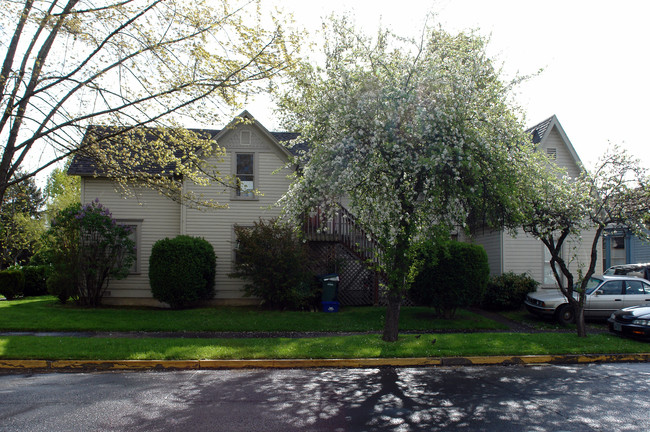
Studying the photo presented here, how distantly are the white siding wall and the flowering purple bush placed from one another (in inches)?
51.7

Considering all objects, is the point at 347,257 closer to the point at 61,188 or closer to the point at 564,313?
the point at 564,313

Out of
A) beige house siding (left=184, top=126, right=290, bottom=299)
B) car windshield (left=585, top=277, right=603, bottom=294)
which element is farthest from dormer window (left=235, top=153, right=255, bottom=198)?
car windshield (left=585, top=277, right=603, bottom=294)

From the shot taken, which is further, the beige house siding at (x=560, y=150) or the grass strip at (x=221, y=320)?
the beige house siding at (x=560, y=150)

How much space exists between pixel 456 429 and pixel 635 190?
834 cm

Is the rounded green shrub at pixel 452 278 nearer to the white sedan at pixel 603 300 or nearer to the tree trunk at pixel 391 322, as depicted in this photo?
the white sedan at pixel 603 300

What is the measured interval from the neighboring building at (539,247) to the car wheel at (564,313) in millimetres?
3504

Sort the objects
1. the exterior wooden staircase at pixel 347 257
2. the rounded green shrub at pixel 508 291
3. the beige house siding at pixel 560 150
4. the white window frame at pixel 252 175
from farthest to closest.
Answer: the beige house siding at pixel 560 150 < the white window frame at pixel 252 175 < the exterior wooden staircase at pixel 347 257 < the rounded green shrub at pixel 508 291

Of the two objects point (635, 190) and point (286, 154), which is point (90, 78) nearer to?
→ point (286, 154)

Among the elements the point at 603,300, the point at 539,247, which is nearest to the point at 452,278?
the point at 603,300

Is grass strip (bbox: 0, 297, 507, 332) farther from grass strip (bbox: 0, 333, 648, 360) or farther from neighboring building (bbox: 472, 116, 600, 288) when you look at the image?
neighboring building (bbox: 472, 116, 600, 288)

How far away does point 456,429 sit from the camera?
5293 millimetres

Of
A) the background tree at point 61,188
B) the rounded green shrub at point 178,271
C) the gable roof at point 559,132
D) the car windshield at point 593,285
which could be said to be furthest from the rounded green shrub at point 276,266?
the background tree at point 61,188

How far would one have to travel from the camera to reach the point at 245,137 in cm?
1841

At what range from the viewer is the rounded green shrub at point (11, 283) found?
20.9 m
